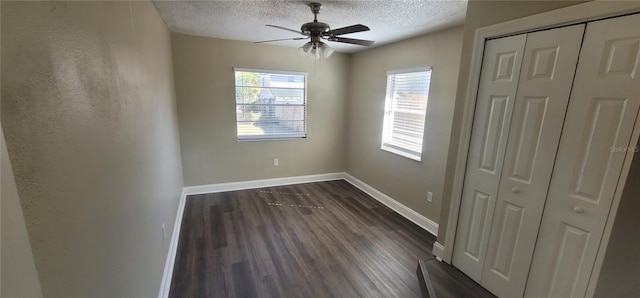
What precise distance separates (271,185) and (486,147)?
135 inches

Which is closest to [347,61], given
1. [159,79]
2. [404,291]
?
[159,79]

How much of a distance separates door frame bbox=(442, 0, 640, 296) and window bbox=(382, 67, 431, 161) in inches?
42.9

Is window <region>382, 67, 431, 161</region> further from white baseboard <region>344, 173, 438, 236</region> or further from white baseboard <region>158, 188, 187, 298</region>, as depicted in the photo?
white baseboard <region>158, 188, 187, 298</region>

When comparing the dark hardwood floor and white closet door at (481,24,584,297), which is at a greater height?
white closet door at (481,24,584,297)

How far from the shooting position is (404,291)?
2.17 m

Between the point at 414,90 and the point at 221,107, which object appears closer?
the point at 414,90

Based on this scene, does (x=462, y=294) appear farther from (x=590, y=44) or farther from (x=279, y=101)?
(x=279, y=101)

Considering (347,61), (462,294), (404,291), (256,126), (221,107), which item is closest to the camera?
(462,294)

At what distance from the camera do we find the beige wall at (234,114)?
12.3 feet

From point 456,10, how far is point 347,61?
2439mm

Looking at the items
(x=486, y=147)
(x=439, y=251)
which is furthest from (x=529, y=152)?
(x=439, y=251)

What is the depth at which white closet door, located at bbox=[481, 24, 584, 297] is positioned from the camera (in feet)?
5.13

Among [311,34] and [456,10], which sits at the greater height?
[456,10]

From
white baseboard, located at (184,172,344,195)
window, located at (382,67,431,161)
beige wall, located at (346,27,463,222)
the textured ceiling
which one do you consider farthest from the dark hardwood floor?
the textured ceiling
